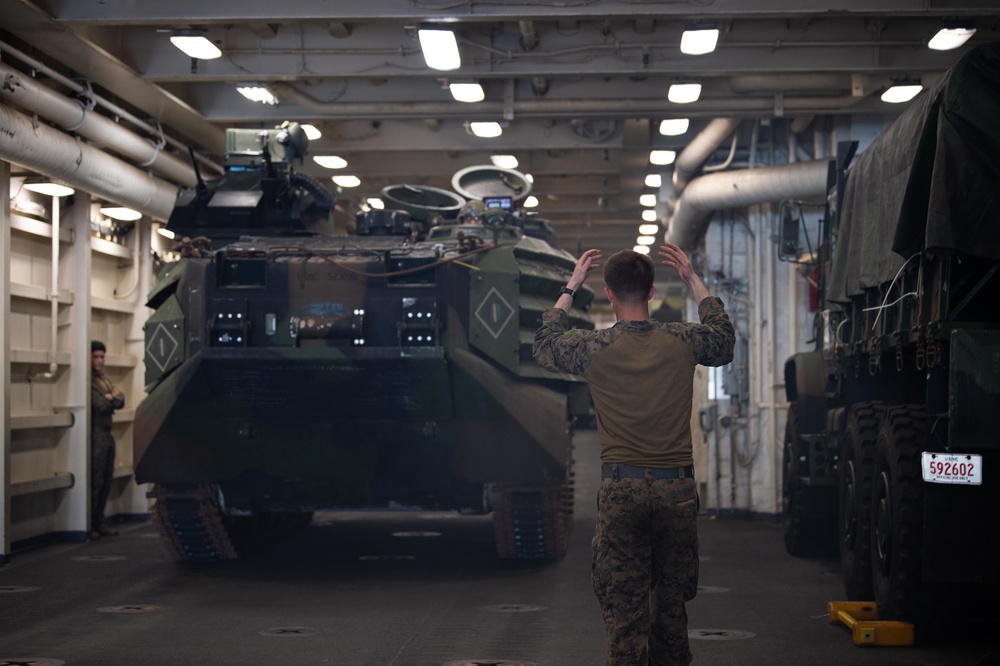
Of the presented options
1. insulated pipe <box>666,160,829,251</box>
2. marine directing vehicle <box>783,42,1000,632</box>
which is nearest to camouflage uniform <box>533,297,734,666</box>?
marine directing vehicle <box>783,42,1000,632</box>

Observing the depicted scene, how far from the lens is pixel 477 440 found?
31.6 feet

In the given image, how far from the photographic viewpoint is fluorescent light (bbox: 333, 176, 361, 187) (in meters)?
17.4

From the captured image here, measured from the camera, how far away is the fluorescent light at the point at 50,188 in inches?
478

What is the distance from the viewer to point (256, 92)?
13.0m

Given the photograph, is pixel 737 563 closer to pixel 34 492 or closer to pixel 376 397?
pixel 376 397

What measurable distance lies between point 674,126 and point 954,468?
→ 331 inches

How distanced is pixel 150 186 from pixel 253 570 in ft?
16.2

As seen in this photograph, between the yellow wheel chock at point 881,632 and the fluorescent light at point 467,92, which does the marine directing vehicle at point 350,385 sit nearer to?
the fluorescent light at point 467,92

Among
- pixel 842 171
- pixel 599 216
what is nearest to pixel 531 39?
pixel 842 171

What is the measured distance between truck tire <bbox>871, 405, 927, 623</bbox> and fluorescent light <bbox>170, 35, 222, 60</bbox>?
21.3ft

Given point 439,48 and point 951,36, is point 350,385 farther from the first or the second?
point 951,36

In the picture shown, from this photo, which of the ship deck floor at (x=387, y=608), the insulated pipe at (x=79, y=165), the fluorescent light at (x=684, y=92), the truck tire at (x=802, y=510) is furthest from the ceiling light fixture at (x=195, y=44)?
the truck tire at (x=802, y=510)

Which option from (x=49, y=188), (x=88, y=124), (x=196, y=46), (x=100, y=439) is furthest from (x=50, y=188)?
(x=100, y=439)

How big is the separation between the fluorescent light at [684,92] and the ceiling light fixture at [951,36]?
2.18 metres
